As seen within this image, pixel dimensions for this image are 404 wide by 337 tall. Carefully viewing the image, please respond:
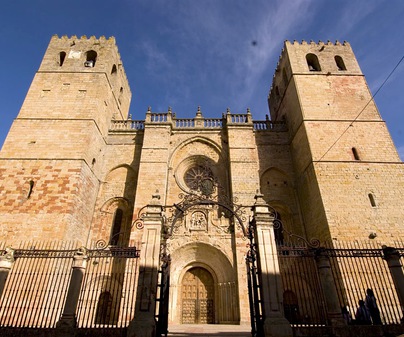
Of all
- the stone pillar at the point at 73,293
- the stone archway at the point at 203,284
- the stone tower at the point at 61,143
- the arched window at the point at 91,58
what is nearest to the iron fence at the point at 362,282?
the stone archway at the point at 203,284

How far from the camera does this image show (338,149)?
11203mm

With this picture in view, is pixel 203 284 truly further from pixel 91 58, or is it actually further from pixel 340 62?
pixel 340 62

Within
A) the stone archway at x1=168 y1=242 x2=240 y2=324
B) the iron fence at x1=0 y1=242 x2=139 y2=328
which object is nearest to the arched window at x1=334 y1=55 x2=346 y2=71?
the stone archway at x1=168 y1=242 x2=240 y2=324

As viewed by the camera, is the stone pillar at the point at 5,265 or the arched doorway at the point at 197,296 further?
the arched doorway at the point at 197,296

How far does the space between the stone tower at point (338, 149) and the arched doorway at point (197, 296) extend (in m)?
4.67

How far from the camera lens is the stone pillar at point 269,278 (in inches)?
194

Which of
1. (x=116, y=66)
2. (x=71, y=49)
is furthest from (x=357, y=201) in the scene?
(x=71, y=49)

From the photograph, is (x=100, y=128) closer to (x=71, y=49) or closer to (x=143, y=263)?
(x=71, y=49)

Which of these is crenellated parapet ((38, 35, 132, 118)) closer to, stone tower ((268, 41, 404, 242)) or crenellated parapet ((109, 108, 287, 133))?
crenellated parapet ((109, 108, 287, 133))

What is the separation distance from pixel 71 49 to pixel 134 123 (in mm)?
5447

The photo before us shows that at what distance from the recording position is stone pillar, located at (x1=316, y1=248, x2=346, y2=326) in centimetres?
534

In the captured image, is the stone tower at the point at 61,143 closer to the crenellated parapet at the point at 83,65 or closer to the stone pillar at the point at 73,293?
the crenellated parapet at the point at 83,65

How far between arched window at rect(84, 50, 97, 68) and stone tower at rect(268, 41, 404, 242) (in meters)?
10.9

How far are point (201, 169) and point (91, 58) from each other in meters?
9.25
